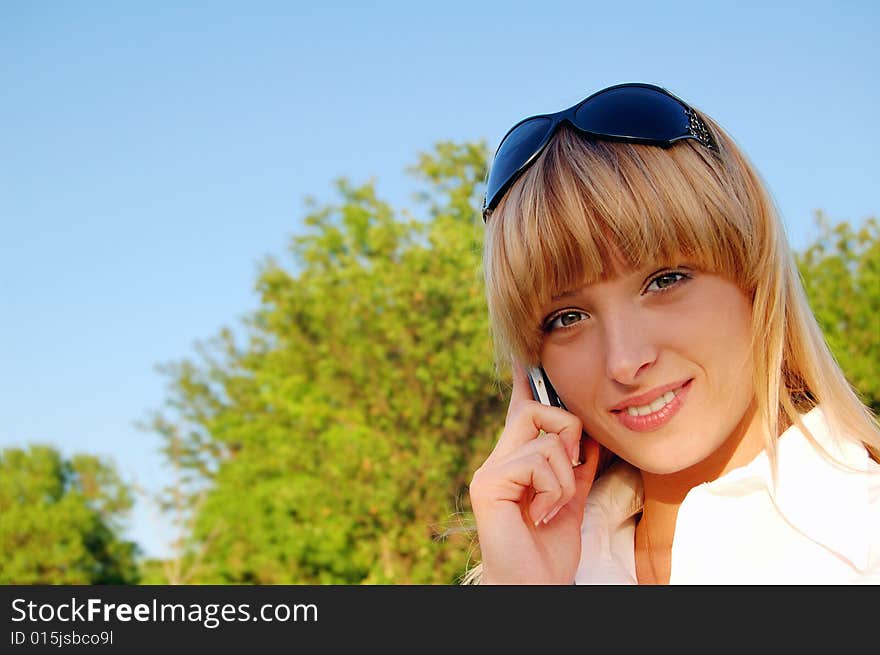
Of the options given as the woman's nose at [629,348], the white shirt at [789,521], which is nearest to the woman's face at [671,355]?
the woman's nose at [629,348]

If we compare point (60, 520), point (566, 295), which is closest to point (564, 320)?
point (566, 295)

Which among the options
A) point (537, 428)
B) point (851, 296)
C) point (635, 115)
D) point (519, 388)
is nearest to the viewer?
point (635, 115)

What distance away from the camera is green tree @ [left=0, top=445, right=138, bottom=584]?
36.8m

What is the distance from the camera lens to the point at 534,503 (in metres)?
2.12

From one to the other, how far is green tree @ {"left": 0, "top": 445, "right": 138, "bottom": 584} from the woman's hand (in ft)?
121

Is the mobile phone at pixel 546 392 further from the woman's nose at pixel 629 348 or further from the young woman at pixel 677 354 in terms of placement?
the woman's nose at pixel 629 348

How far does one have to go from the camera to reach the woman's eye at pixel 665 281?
1.87 meters

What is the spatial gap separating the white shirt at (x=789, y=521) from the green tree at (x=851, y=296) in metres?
16.6

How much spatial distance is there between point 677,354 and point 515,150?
637 millimetres

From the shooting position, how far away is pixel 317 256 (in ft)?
72.0

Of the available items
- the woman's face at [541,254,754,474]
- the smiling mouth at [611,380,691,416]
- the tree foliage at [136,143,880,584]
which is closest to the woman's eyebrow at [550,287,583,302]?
the woman's face at [541,254,754,474]

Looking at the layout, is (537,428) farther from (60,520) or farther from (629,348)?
(60,520)
